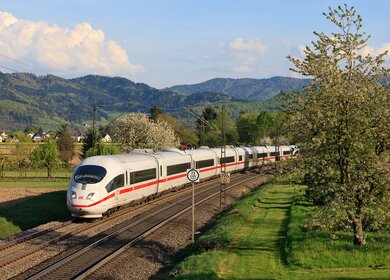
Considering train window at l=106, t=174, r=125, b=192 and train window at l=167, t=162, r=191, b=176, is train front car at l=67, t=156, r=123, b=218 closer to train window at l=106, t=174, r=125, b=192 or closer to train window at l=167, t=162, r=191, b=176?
train window at l=106, t=174, r=125, b=192

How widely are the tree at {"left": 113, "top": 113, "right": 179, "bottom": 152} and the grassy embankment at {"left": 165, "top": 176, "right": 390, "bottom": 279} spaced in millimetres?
61975

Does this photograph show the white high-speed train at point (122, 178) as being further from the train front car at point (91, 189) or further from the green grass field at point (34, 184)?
the green grass field at point (34, 184)

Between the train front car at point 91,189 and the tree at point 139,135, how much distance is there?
2245 inches

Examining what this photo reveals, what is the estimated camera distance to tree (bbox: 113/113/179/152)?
3479 inches

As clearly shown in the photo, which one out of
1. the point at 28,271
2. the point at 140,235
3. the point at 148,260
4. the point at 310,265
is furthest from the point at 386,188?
the point at 28,271

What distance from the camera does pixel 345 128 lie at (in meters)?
18.7

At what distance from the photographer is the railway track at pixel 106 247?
60.8 ft

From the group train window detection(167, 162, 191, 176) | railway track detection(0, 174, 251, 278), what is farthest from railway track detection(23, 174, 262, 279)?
train window detection(167, 162, 191, 176)

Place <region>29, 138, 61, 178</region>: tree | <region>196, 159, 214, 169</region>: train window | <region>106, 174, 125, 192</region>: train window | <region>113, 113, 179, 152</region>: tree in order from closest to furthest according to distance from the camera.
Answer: <region>106, 174, 125, 192</region>: train window, <region>196, 159, 214, 169</region>: train window, <region>29, 138, 61, 178</region>: tree, <region>113, 113, 179, 152</region>: tree

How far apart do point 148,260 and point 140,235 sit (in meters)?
4.69

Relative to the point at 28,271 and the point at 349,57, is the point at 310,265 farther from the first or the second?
the point at 28,271

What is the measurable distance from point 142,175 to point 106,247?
43.7 feet

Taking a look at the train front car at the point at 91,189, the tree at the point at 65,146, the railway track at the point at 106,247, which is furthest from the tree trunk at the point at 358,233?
the tree at the point at 65,146

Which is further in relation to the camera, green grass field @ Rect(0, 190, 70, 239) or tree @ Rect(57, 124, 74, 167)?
tree @ Rect(57, 124, 74, 167)
